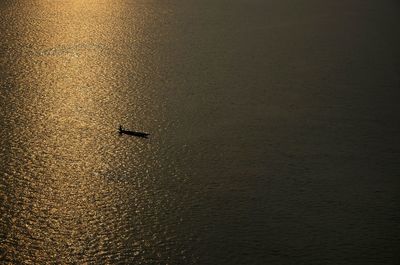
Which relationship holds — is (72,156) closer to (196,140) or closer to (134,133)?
(134,133)

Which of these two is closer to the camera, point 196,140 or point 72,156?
point 72,156

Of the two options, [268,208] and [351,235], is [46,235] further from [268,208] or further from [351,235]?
[351,235]

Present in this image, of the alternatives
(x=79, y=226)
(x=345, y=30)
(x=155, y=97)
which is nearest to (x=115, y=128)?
(x=155, y=97)

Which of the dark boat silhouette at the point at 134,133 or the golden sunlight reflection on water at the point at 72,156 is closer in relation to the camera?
the golden sunlight reflection on water at the point at 72,156

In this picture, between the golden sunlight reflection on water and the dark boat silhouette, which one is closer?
the golden sunlight reflection on water

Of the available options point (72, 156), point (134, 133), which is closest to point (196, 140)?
point (134, 133)

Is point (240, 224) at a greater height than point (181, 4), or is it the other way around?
point (181, 4)

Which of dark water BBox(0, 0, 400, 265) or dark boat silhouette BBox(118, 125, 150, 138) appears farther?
dark boat silhouette BBox(118, 125, 150, 138)

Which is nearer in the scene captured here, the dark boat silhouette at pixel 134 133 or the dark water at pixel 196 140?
the dark water at pixel 196 140
